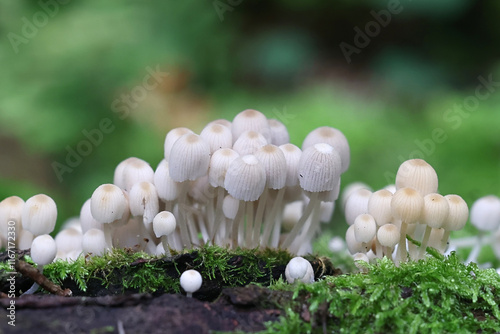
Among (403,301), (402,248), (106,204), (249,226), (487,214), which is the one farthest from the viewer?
(487,214)

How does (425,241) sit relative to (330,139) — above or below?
below

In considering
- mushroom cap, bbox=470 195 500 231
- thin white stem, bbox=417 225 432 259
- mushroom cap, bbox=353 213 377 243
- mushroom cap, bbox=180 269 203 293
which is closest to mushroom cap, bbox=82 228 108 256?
mushroom cap, bbox=180 269 203 293

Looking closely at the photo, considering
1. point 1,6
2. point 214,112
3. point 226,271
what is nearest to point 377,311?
point 226,271

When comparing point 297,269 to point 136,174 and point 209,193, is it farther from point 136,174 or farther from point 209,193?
point 136,174

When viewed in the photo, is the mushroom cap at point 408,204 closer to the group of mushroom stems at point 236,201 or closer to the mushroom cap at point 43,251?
the group of mushroom stems at point 236,201

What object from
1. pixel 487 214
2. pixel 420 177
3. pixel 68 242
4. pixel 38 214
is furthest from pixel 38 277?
pixel 487 214
